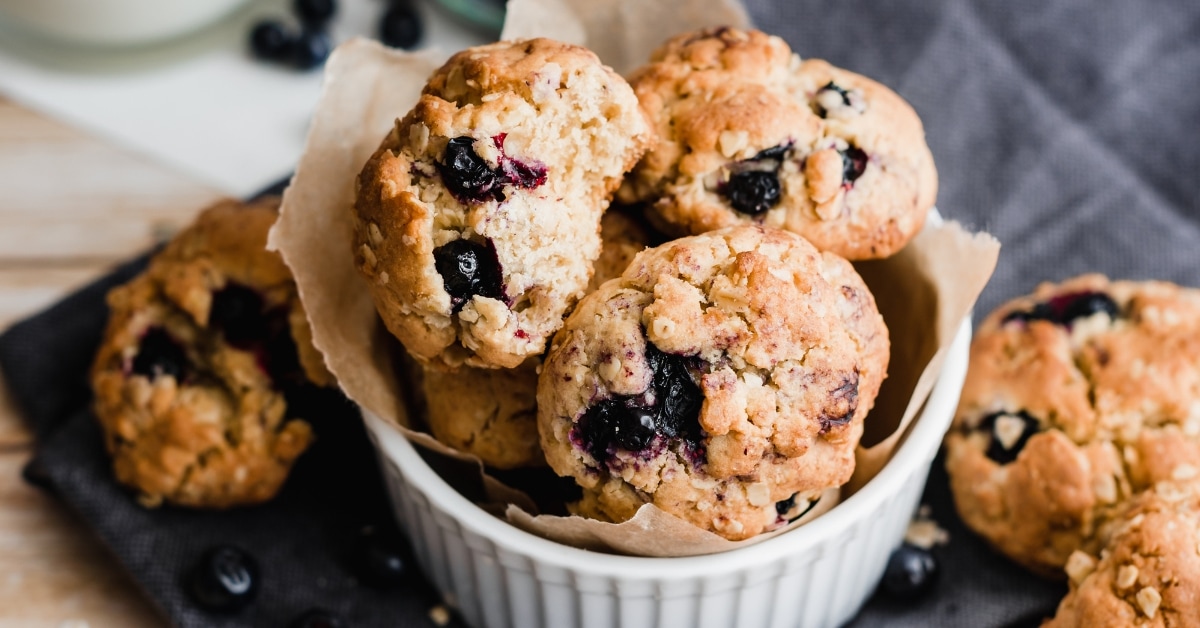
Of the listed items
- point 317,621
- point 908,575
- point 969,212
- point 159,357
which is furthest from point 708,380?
point 969,212

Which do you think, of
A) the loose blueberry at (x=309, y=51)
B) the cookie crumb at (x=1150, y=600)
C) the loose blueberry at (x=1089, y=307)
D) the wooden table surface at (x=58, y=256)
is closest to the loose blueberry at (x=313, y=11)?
the loose blueberry at (x=309, y=51)

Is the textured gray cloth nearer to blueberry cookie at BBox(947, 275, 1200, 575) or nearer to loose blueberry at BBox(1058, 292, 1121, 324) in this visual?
blueberry cookie at BBox(947, 275, 1200, 575)

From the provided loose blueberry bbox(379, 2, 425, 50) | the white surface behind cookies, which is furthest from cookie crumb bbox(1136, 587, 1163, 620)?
loose blueberry bbox(379, 2, 425, 50)

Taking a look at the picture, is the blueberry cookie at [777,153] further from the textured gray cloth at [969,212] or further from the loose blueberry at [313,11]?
the loose blueberry at [313,11]

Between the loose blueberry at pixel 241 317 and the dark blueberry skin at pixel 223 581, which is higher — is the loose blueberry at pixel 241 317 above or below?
above

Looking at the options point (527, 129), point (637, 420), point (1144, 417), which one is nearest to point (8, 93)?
point (527, 129)
